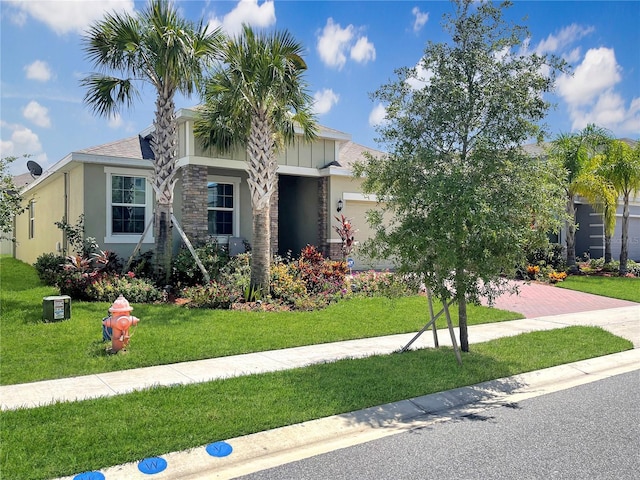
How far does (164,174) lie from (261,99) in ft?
10.1

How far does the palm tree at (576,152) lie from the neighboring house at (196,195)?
826 cm

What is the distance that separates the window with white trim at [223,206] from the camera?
16.1 m

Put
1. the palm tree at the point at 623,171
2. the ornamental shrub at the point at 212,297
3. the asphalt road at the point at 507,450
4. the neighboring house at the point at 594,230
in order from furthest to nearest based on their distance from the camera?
the neighboring house at the point at 594,230
the palm tree at the point at 623,171
the ornamental shrub at the point at 212,297
the asphalt road at the point at 507,450

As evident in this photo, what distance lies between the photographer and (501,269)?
7.18 metres

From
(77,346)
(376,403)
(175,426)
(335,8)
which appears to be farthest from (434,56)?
(77,346)

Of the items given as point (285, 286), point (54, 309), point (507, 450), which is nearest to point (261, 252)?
point (285, 286)

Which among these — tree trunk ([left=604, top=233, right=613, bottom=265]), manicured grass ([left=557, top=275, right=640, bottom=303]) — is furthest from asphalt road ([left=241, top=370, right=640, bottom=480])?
tree trunk ([left=604, top=233, right=613, bottom=265])

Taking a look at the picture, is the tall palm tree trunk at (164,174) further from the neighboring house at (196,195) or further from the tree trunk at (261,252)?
the tree trunk at (261,252)

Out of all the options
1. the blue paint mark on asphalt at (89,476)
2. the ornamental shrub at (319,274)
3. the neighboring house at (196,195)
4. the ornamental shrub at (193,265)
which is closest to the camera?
the blue paint mark on asphalt at (89,476)

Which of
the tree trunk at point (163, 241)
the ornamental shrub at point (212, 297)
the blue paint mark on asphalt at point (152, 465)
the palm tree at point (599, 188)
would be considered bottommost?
the blue paint mark on asphalt at point (152, 465)

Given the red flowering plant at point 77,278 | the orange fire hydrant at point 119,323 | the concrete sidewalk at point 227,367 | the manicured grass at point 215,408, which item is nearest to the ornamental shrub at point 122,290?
the red flowering plant at point 77,278

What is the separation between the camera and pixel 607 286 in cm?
1742

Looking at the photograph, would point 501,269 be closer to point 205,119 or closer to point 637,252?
point 205,119

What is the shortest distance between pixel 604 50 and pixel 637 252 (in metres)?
18.5
